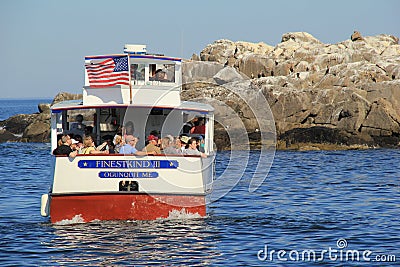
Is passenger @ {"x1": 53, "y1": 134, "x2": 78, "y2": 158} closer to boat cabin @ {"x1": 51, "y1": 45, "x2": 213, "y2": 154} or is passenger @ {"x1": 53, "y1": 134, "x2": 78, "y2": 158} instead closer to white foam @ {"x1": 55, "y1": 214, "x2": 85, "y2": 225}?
boat cabin @ {"x1": 51, "y1": 45, "x2": 213, "y2": 154}

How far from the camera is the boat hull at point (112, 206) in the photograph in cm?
1770

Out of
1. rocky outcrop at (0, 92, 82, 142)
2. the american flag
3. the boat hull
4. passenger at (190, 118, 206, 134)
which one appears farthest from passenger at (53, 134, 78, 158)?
rocky outcrop at (0, 92, 82, 142)

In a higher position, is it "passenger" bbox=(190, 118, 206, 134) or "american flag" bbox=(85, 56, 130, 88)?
"american flag" bbox=(85, 56, 130, 88)

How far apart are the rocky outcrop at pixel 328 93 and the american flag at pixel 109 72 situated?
24.4m

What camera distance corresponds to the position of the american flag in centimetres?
1878

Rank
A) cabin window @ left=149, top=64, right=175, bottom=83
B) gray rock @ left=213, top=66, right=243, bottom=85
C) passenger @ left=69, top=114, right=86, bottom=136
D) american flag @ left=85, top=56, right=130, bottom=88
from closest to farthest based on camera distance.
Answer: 1. american flag @ left=85, top=56, right=130, bottom=88
2. passenger @ left=69, top=114, right=86, bottom=136
3. cabin window @ left=149, top=64, right=175, bottom=83
4. gray rock @ left=213, top=66, right=243, bottom=85

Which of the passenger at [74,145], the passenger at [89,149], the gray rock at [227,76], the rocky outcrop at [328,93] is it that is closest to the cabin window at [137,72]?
the passenger at [74,145]

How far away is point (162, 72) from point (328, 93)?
26.3m

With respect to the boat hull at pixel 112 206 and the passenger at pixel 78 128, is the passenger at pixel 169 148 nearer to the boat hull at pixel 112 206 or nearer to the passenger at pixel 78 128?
the boat hull at pixel 112 206

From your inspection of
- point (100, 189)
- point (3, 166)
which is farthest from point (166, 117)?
point (3, 166)

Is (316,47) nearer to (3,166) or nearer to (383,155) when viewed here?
(383,155)

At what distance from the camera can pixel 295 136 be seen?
43.2m

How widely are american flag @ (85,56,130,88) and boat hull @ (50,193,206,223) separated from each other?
2.98 metres

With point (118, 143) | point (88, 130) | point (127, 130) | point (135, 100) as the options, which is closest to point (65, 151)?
point (118, 143)
